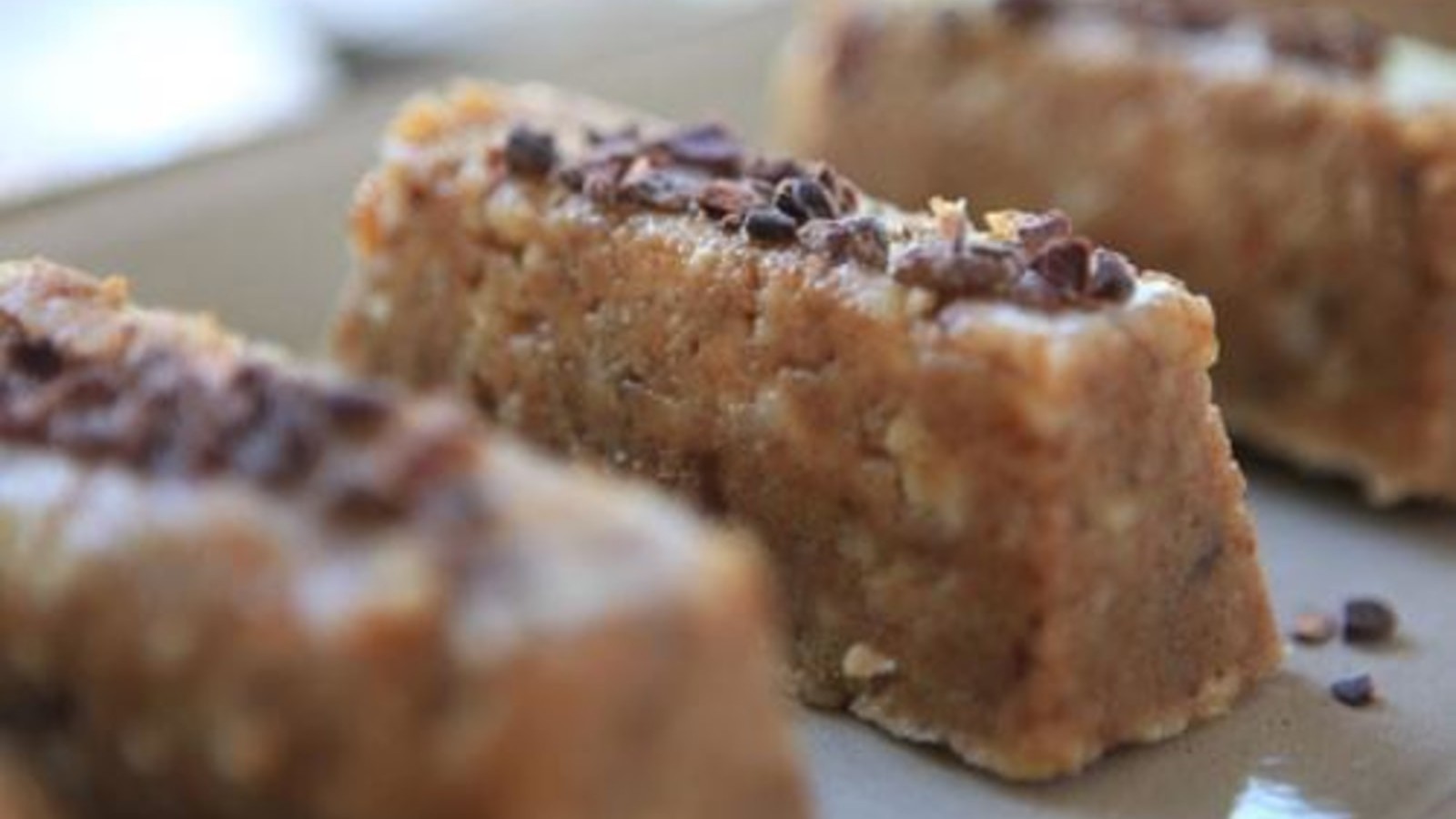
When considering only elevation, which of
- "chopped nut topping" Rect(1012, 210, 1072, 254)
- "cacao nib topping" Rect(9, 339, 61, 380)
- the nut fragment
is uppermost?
"cacao nib topping" Rect(9, 339, 61, 380)

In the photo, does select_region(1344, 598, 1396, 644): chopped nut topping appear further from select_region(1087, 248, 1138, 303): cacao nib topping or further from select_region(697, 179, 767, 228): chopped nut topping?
select_region(697, 179, 767, 228): chopped nut topping

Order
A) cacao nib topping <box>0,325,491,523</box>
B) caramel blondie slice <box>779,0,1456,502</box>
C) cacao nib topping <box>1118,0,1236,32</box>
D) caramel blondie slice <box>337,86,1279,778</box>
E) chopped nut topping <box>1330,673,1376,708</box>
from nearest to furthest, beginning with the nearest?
1. cacao nib topping <box>0,325,491,523</box>
2. caramel blondie slice <box>337,86,1279,778</box>
3. chopped nut topping <box>1330,673,1376,708</box>
4. caramel blondie slice <box>779,0,1456,502</box>
5. cacao nib topping <box>1118,0,1236,32</box>

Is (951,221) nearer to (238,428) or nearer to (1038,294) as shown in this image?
(1038,294)

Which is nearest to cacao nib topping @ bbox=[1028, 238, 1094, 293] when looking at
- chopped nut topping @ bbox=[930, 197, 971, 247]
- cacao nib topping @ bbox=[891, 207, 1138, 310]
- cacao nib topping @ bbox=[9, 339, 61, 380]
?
cacao nib topping @ bbox=[891, 207, 1138, 310]

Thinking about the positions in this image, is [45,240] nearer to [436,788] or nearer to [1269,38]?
[1269,38]

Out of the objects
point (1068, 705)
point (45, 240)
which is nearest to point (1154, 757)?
point (1068, 705)

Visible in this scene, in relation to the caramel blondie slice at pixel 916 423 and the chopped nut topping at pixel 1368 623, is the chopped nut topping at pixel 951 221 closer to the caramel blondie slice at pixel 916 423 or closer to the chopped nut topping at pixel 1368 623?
the caramel blondie slice at pixel 916 423
